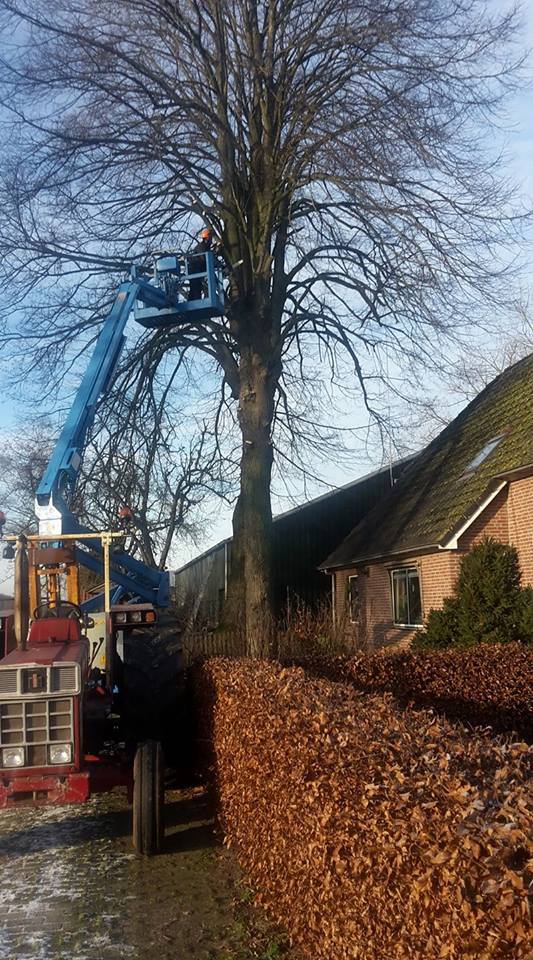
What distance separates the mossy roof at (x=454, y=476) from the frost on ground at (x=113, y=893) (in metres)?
8.91

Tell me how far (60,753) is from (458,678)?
187 inches

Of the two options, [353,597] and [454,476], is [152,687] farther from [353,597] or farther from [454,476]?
[353,597]

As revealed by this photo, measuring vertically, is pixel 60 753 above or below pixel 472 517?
below

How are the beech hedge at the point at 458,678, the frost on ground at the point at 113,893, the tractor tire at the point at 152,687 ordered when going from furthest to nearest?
the tractor tire at the point at 152,687, the beech hedge at the point at 458,678, the frost on ground at the point at 113,893

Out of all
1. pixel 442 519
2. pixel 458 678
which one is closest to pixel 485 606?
pixel 442 519

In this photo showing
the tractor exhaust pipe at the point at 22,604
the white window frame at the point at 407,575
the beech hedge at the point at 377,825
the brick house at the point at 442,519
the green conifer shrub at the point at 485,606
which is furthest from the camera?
the white window frame at the point at 407,575

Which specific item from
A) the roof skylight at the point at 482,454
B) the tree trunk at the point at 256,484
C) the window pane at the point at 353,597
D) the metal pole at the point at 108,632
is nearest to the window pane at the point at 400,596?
the roof skylight at the point at 482,454

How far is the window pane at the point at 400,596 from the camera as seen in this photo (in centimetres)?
1970

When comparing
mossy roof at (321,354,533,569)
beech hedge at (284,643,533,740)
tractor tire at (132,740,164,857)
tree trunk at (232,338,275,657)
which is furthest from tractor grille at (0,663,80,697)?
mossy roof at (321,354,533,569)

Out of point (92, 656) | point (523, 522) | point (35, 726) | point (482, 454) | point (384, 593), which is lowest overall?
point (35, 726)

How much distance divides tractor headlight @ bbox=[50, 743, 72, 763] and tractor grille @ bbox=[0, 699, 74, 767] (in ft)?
0.13

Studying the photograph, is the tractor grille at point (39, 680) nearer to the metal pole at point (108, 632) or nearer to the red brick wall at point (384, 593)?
the metal pole at point (108, 632)

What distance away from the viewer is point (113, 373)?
13.0m

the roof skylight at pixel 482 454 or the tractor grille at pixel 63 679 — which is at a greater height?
the roof skylight at pixel 482 454
